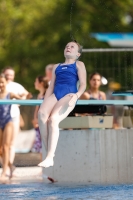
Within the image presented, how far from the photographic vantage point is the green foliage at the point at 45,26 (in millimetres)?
41781

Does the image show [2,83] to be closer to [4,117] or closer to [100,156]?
[4,117]

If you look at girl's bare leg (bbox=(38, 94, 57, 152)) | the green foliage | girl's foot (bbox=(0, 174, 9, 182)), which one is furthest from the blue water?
the green foliage

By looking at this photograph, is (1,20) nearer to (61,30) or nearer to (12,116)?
(61,30)

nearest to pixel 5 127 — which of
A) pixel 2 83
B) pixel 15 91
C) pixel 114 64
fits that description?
pixel 2 83

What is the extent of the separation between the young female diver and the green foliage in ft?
93.4

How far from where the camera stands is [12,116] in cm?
1562

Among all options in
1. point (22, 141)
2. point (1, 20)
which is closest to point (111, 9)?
point (1, 20)

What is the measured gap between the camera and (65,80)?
12070 millimetres

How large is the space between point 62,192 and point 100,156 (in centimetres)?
154

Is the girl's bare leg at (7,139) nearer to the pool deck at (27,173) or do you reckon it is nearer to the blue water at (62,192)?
the pool deck at (27,173)

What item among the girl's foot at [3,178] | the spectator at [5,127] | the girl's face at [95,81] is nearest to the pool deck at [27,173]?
the girl's foot at [3,178]

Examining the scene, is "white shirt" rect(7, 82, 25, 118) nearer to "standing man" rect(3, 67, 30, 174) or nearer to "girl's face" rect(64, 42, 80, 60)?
"standing man" rect(3, 67, 30, 174)

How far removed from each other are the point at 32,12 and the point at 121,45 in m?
11.7

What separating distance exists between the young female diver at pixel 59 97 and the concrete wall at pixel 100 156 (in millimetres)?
1690
